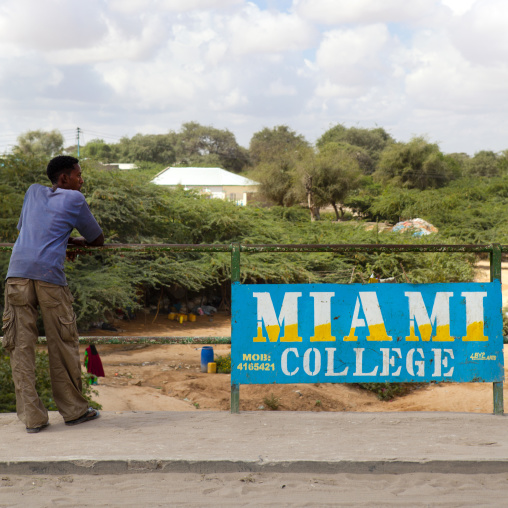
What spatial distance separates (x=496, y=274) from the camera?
376 centimetres

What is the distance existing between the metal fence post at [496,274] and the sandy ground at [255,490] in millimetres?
884

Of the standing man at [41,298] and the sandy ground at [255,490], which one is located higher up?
the standing man at [41,298]

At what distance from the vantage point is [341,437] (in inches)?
132

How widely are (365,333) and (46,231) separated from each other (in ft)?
6.38

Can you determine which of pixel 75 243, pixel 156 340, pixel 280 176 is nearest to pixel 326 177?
pixel 280 176

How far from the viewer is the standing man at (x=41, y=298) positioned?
3.29 meters

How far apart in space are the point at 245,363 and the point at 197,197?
14.1 metres

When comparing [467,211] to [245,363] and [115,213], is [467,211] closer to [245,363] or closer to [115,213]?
[115,213]

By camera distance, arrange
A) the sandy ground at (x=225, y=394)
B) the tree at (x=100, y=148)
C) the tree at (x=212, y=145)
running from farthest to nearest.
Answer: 1. the tree at (x=212, y=145)
2. the tree at (x=100, y=148)
3. the sandy ground at (x=225, y=394)

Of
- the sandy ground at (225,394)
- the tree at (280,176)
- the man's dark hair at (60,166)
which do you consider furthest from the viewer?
the tree at (280,176)

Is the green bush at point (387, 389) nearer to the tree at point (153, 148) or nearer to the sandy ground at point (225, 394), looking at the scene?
the sandy ground at point (225, 394)

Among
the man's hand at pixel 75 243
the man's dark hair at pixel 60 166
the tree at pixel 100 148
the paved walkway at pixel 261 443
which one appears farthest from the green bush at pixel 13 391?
the tree at pixel 100 148

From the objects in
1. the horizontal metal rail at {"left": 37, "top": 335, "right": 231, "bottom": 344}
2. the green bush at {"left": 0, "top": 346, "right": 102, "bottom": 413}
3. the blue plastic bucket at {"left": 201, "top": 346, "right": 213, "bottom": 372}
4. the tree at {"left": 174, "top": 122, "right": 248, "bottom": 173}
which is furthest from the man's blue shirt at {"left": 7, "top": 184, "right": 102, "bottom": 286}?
the tree at {"left": 174, "top": 122, "right": 248, "bottom": 173}

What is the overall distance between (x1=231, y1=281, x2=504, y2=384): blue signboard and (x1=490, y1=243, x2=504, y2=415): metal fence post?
0.23 feet
